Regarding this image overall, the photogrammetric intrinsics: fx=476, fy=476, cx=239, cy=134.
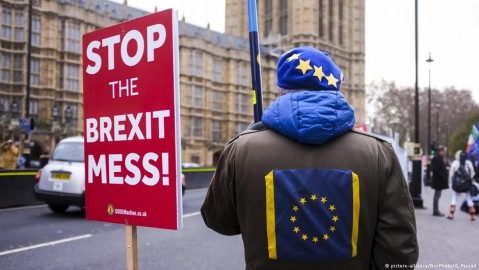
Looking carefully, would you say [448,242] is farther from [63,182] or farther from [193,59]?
[193,59]

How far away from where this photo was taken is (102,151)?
3023mm

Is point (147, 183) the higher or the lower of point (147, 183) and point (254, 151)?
the lower

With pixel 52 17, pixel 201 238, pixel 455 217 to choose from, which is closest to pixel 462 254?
pixel 201 238

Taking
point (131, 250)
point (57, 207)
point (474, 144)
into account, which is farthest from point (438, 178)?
point (131, 250)

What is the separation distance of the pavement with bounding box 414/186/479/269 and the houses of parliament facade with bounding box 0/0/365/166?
61.5ft

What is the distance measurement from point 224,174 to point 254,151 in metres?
0.19

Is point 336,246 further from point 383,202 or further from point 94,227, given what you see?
point 94,227

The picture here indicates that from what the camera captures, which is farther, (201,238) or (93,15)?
(93,15)

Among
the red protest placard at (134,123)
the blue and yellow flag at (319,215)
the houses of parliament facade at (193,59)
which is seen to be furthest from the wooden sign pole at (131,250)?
the houses of parliament facade at (193,59)

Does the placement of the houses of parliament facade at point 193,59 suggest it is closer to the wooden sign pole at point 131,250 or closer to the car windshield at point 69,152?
the car windshield at point 69,152

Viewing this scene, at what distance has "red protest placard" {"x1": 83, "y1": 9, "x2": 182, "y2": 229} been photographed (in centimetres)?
269

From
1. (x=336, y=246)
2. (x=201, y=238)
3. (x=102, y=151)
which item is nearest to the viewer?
(x=336, y=246)

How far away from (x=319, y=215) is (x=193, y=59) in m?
49.2

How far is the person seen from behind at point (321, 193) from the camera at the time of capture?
1906 mm
